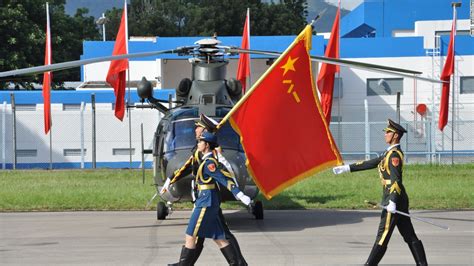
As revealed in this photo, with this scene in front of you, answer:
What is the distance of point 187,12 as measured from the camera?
326ft

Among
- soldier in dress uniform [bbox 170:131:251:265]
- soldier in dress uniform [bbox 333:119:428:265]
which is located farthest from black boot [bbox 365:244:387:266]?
soldier in dress uniform [bbox 170:131:251:265]

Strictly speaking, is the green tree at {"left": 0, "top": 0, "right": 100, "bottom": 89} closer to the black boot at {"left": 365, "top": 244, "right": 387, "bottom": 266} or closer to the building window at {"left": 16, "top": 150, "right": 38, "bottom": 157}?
the building window at {"left": 16, "top": 150, "right": 38, "bottom": 157}

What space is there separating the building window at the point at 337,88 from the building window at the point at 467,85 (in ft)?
17.5

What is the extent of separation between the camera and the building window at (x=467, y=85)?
40.2m

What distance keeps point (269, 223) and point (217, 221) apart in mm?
6257

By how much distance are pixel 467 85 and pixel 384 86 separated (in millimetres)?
3633

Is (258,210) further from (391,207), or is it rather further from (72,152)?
(72,152)

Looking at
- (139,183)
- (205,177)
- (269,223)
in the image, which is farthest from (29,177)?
(205,177)

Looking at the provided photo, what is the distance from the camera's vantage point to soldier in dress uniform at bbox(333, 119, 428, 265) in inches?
425

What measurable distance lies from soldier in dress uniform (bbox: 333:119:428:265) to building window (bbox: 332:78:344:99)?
27.2m

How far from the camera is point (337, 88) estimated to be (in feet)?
129

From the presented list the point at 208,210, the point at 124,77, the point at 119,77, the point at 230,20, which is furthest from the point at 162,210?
the point at 230,20

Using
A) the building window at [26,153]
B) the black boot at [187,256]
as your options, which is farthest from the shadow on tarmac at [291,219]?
the building window at [26,153]

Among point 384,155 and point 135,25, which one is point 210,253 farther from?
point 135,25
